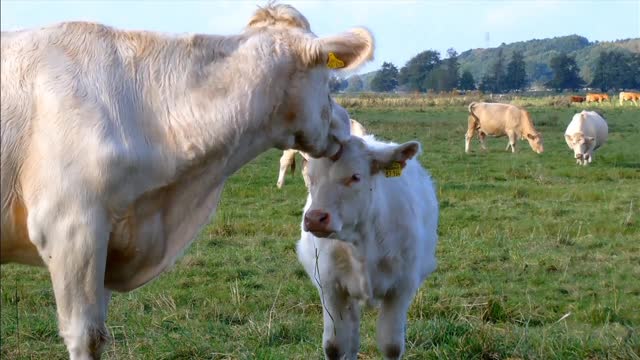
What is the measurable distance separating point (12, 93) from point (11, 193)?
33 cm

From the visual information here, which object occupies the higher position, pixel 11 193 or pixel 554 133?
pixel 11 193

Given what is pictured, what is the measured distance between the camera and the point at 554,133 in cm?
3209

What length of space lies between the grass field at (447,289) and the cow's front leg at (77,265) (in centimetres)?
201

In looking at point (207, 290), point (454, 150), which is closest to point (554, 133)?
point (454, 150)

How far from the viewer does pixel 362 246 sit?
19.2 ft

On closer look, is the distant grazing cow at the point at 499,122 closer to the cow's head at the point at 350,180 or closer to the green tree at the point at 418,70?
the cow's head at the point at 350,180

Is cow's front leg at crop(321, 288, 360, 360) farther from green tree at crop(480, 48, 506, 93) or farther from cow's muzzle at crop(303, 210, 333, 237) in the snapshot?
green tree at crop(480, 48, 506, 93)

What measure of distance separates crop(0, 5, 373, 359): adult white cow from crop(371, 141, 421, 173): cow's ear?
2001 millimetres

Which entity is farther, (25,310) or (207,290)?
(207,290)

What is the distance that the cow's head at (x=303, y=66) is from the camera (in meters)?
3.58

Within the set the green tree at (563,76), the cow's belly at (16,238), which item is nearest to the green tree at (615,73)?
the green tree at (563,76)

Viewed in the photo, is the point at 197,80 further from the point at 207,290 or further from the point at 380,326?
the point at 207,290

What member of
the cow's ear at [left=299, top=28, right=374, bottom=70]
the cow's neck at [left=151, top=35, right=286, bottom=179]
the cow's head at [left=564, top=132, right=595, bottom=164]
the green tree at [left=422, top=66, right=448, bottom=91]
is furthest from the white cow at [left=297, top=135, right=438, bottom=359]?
the green tree at [left=422, top=66, right=448, bottom=91]

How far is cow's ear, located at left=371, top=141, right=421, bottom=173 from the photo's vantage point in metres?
5.84
